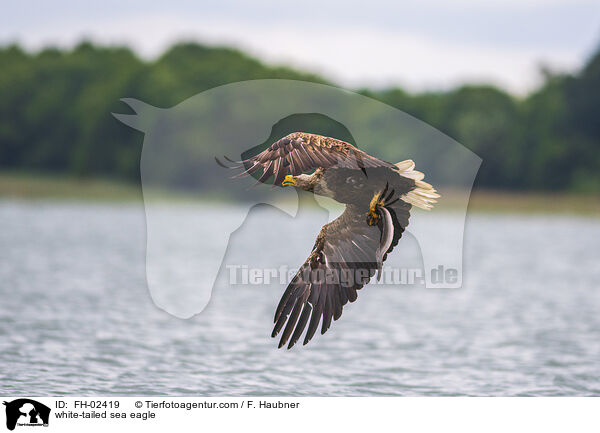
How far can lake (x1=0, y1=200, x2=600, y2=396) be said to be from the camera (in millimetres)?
12250

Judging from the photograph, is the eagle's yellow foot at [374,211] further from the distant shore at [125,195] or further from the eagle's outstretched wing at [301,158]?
the distant shore at [125,195]

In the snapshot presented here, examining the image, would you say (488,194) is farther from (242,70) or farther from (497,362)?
(497,362)

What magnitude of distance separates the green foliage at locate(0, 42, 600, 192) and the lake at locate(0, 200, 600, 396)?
2448 centimetres

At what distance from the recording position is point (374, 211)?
8.28 metres

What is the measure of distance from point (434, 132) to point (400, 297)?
42.3m

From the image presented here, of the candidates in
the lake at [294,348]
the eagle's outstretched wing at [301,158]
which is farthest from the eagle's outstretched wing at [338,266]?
the lake at [294,348]

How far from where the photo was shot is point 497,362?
14695 millimetres

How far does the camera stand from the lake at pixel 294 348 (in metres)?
12.2
